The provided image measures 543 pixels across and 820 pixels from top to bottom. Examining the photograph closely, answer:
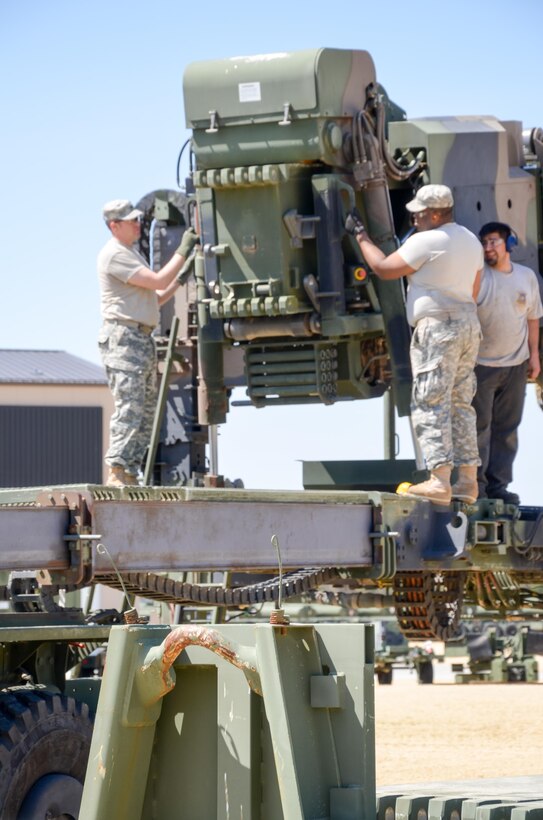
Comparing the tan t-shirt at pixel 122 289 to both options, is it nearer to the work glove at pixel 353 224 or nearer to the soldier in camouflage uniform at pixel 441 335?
the work glove at pixel 353 224

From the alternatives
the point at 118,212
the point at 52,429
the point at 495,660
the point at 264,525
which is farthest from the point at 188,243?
Result: the point at 52,429

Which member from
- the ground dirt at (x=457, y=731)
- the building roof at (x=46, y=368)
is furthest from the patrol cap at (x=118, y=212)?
the building roof at (x=46, y=368)

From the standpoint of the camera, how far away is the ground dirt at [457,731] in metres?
13.1

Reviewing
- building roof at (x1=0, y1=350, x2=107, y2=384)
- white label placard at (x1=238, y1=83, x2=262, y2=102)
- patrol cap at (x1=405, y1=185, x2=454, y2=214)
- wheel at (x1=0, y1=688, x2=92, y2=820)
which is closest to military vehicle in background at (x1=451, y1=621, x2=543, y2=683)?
patrol cap at (x1=405, y1=185, x2=454, y2=214)

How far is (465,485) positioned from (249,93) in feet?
8.78

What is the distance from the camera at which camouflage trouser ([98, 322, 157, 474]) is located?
10562mm

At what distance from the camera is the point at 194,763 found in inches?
201

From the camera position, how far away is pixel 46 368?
41.7 meters

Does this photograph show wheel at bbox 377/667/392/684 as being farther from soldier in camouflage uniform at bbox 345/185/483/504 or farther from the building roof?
the building roof

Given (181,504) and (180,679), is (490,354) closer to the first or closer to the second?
(181,504)

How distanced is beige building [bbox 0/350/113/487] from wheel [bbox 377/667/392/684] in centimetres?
1457

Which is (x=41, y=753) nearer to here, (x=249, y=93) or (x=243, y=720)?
(x=243, y=720)

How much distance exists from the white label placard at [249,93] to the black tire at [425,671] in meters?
15.9

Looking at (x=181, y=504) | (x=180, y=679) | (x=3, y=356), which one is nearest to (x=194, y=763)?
(x=180, y=679)
